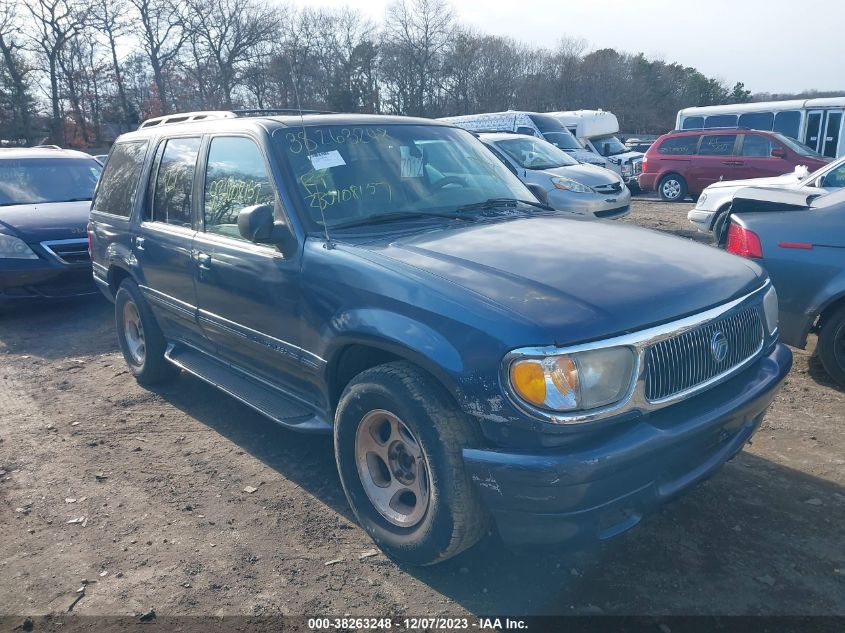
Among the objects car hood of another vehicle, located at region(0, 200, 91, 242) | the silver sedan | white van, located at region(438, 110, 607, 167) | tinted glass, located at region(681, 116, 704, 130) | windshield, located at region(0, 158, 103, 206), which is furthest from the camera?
tinted glass, located at region(681, 116, 704, 130)

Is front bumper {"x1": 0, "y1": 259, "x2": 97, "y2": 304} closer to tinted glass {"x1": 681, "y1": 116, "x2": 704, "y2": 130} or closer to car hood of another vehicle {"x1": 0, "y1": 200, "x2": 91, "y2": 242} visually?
car hood of another vehicle {"x1": 0, "y1": 200, "x2": 91, "y2": 242}

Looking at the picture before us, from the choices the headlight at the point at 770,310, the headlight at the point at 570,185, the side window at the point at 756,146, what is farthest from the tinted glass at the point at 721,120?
the headlight at the point at 770,310

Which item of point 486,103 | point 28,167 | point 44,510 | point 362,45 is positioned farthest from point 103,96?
point 44,510

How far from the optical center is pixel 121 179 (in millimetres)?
5238

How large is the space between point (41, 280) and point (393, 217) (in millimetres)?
5496

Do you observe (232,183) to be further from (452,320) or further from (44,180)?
(44,180)

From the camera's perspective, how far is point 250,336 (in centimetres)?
372

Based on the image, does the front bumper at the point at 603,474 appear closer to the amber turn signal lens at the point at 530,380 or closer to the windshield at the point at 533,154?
the amber turn signal lens at the point at 530,380

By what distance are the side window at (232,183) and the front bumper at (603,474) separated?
1936 millimetres

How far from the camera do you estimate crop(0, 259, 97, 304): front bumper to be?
716 cm

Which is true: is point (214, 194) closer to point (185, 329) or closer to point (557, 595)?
point (185, 329)

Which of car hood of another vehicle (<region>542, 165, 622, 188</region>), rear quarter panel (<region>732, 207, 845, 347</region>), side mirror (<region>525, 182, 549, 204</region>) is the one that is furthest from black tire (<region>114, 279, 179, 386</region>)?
car hood of another vehicle (<region>542, 165, 622, 188</region>)

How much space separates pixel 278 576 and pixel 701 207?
343 inches

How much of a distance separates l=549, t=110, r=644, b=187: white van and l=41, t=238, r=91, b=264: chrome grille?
1650 cm
